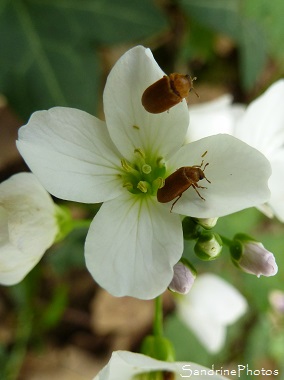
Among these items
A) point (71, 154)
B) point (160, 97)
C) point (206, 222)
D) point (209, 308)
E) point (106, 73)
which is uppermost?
point (160, 97)

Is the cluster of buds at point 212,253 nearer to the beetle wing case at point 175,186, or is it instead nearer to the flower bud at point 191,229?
the flower bud at point 191,229

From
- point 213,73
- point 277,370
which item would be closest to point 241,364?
point 277,370

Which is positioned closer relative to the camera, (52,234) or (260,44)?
(52,234)

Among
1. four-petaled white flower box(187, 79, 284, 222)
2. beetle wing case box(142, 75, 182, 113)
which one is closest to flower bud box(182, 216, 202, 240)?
four-petaled white flower box(187, 79, 284, 222)

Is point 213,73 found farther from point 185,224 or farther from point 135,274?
point 135,274

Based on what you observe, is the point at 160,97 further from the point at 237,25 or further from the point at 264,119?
the point at 237,25

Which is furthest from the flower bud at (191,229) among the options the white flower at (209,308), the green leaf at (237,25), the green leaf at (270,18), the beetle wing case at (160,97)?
the green leaf at (270,18)

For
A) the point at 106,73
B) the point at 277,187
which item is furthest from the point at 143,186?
the point at 106,73
